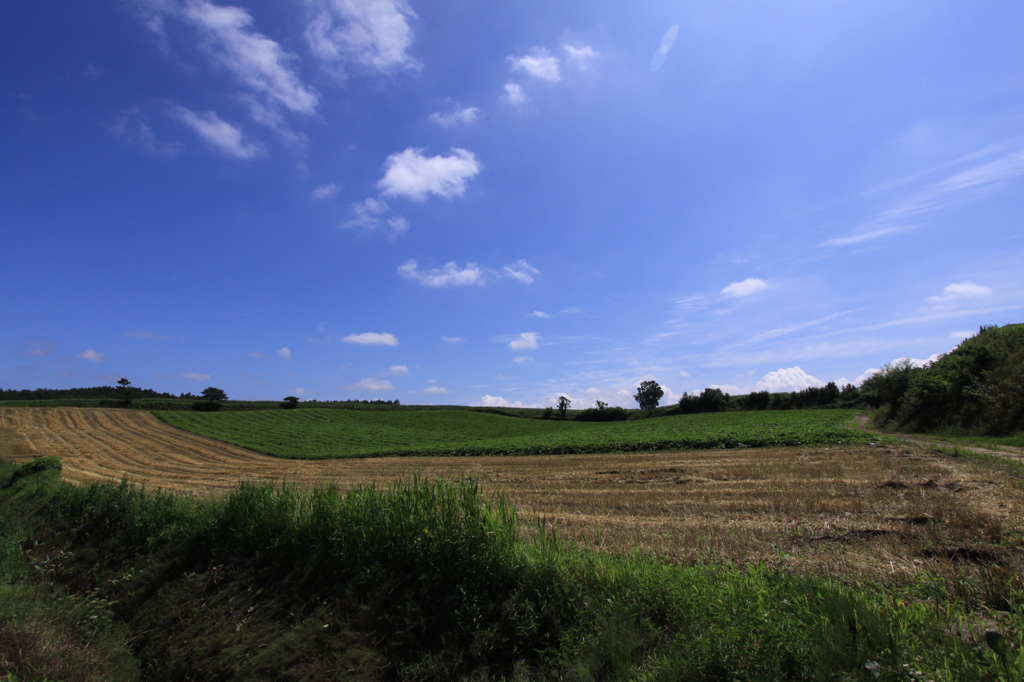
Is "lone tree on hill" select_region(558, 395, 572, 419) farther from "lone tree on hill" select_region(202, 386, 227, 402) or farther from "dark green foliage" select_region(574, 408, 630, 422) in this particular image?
"lone tree on hill" select_region(202, 386, 227, 402)

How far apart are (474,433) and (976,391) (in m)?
42.4

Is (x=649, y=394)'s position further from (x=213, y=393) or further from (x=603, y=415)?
(x=213, y=393)

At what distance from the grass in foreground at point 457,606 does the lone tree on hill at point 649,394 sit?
3904 inches

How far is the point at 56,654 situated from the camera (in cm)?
538

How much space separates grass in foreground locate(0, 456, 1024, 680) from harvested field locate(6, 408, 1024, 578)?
112 centimetres

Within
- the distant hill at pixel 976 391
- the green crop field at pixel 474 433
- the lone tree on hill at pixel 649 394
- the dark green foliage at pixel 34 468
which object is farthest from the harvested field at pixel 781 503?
the lone tree on hill at pixel 649 394

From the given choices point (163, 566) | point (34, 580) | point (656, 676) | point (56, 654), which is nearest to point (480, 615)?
point (656, 676)

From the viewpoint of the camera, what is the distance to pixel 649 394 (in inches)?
3979

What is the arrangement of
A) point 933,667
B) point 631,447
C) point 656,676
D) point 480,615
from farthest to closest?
point 631,447 < point 480,615 < point 656,676 < point 933,667

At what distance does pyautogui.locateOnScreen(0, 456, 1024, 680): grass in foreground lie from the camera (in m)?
3.21

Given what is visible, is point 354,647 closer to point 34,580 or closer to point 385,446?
point 34,580

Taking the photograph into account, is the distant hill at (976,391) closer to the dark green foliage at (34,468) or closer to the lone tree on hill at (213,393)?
the dark green foliage at (34,468)

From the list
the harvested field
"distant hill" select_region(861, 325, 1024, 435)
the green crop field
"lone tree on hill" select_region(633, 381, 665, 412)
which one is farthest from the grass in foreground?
"lone tree on hill" select_region(633, 381, 665, 412)

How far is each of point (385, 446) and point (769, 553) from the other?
118ft
